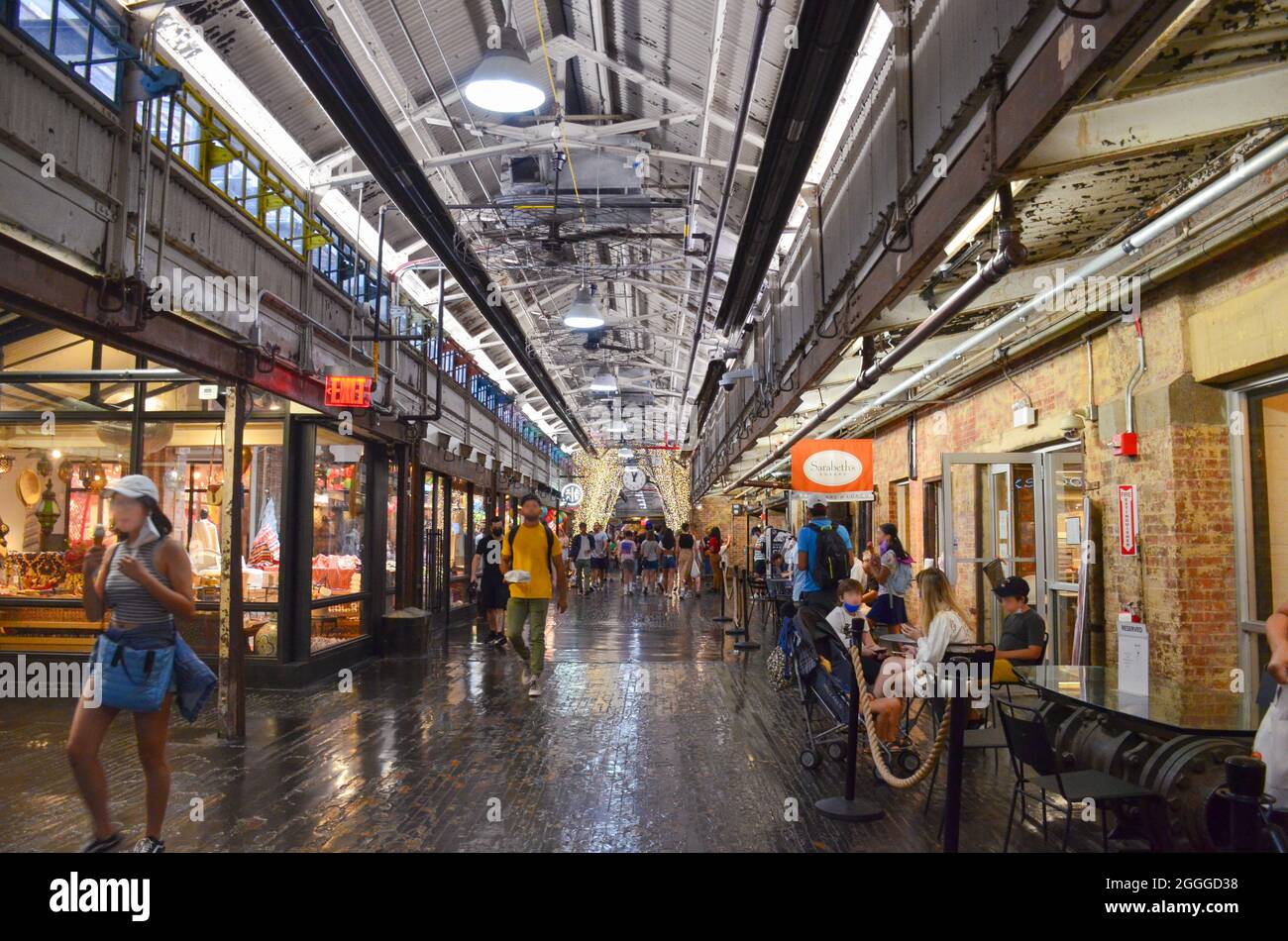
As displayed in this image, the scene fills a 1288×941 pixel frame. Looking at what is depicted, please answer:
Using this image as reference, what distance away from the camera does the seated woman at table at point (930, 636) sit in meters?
5.67

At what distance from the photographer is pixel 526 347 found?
14.8m

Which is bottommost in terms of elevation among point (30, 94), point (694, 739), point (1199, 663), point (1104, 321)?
point (694, 739)

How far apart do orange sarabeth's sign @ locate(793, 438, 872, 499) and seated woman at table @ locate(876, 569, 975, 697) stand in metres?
5.28

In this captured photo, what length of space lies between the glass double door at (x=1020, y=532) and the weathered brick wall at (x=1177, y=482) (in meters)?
0.68

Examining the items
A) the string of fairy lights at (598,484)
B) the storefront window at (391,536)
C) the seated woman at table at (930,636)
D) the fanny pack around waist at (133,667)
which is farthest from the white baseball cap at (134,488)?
the string of fairy lights at (598,484)

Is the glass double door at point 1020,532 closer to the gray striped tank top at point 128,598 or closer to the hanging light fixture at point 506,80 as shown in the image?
the hanging light fixture at point 506,80

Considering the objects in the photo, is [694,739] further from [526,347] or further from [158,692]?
[526,347]

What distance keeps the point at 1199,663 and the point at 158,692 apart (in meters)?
5.99

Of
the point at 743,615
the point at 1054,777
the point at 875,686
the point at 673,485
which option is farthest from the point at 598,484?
the point at 1054,777

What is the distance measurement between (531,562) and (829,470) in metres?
4.50

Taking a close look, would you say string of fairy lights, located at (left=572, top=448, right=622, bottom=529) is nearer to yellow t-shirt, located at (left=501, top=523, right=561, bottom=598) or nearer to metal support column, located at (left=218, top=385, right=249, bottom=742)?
yellow t-shirt, located at (left=501, top=523, right=561, bottom=598)

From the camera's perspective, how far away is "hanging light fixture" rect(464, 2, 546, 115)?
22.0ft

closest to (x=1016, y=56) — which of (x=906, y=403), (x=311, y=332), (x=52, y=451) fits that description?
(x=311, y=332)

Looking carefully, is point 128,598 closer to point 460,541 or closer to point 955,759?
point 955,759
